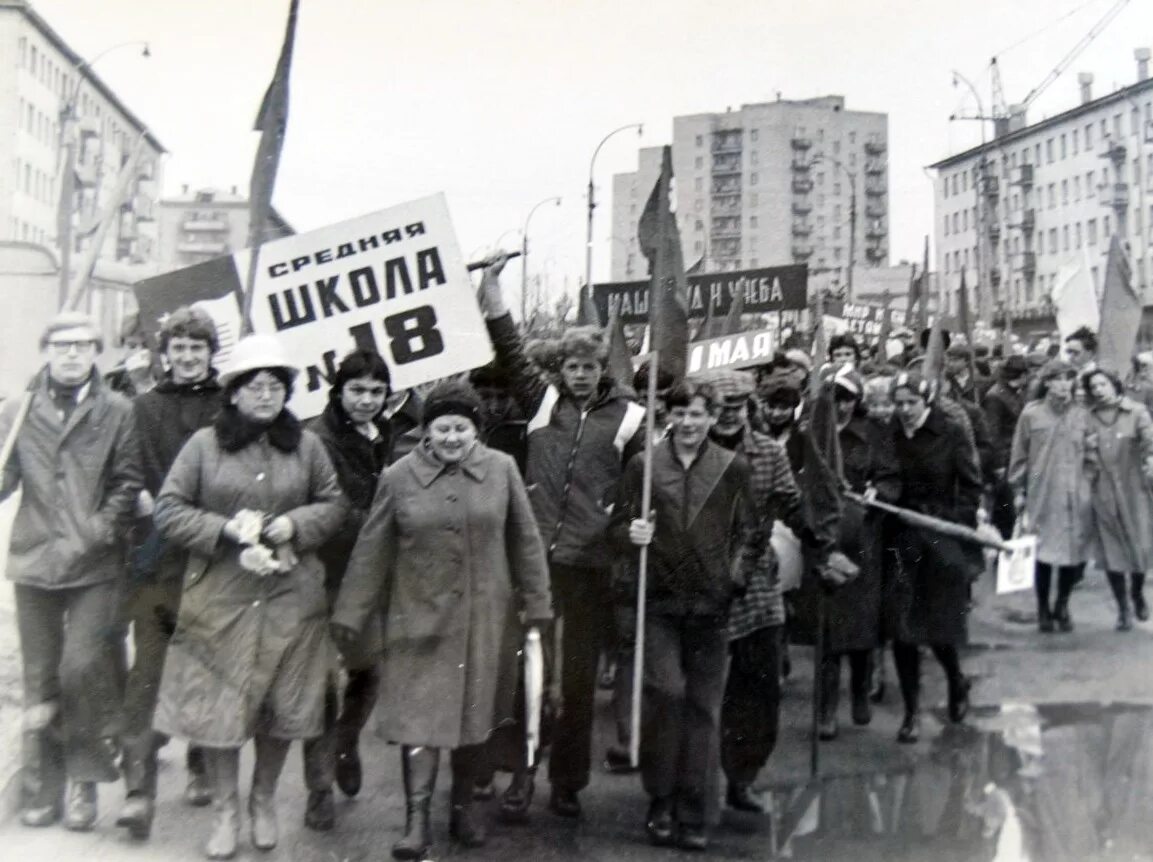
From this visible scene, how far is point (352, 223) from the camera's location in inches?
250

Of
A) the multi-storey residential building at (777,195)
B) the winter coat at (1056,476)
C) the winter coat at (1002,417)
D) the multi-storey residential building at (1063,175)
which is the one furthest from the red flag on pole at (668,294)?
the multi-storey residential building at (777,195)

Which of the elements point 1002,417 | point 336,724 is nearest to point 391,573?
point 336,724

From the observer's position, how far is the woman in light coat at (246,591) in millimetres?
5027

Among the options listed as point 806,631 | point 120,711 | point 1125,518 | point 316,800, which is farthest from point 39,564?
point 1125,518

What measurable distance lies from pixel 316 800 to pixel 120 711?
858mm

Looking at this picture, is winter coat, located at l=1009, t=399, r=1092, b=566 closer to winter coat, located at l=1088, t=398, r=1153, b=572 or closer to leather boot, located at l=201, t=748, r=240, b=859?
winter coat, located at l=1088, t=398, r=1153, b=572

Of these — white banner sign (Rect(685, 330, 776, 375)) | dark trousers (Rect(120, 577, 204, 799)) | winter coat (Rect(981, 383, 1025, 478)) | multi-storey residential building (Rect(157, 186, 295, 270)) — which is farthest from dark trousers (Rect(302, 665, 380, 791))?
winter coat (Rect(981, 383, 1025, 478))

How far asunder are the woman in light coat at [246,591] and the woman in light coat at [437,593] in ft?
0.76

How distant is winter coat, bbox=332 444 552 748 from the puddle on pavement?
1.45m

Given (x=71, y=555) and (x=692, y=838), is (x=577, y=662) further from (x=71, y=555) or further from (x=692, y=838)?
(x=71, y=555)

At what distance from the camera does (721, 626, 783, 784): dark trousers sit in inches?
240

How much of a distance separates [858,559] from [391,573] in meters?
3.04

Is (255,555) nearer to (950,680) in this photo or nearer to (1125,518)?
(950,680)

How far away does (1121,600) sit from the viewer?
998 cm
